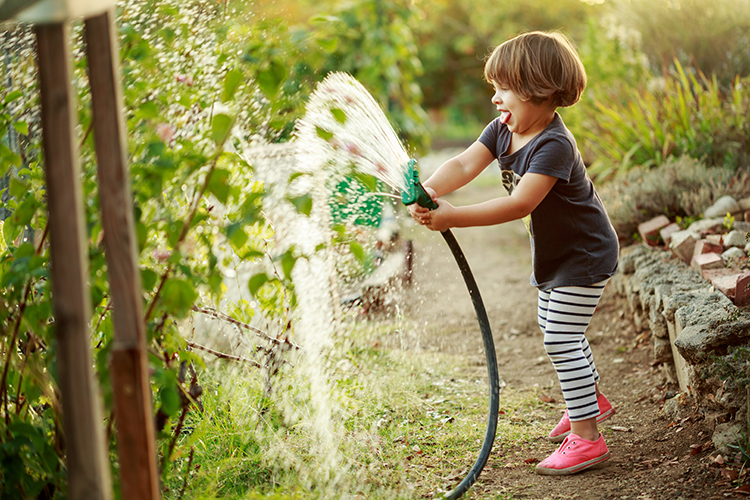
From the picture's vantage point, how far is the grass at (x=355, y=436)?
2.01 m

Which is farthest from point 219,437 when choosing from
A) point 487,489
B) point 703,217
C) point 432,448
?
point 703,217

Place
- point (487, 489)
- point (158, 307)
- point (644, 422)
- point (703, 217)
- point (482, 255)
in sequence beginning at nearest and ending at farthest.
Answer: point (158, 307)
point (487, 489)
point (644, 422)
point (703, 217)
point (482, 255)

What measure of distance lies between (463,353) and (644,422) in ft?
3.84

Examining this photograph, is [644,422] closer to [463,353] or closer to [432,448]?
[432,448]

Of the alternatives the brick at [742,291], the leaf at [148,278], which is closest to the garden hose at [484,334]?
the leaf at [148,278]

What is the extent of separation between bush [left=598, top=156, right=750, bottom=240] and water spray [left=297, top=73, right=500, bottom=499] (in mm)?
2069

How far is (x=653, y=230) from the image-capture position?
359cm

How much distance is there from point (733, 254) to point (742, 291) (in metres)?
0.51

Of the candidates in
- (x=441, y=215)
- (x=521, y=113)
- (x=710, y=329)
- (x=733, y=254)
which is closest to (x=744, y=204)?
(x=733, y=254)

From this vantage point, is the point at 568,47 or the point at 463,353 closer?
the point at 568,47

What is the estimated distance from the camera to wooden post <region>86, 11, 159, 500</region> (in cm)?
109

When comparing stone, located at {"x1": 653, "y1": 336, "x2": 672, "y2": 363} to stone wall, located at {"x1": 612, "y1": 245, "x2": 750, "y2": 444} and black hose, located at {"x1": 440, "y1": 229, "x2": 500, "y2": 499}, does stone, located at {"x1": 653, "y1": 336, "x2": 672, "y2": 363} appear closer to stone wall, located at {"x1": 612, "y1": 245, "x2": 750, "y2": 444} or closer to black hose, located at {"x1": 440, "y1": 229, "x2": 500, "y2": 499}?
stone wall, located at {"x1": 612, "y1": 245, "x2": 750, "y2": 444}

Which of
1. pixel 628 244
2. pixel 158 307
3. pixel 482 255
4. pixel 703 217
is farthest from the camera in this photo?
pixel 482 255

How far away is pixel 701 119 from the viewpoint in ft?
13.9
